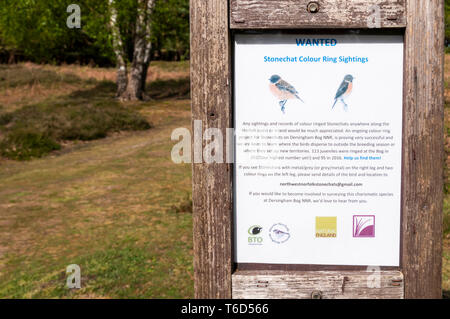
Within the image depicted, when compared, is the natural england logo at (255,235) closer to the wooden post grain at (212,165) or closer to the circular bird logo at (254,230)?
the circular bird logo at (254,230)

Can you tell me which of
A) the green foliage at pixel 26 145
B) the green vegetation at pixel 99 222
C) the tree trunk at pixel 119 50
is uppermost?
the tree trunk at pixel 119 50

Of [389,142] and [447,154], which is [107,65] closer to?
[447,154]

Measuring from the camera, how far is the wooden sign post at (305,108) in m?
2.42

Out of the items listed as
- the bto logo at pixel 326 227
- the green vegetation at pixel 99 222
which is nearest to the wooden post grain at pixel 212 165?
the bto logo at pixel 326 227

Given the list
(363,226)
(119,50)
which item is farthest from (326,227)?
(119,50)

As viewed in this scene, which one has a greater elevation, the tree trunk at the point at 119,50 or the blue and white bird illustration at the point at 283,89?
the tree trunk at the point at 119,50

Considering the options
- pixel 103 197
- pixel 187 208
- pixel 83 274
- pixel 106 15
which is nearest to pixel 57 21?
pixel 106 15

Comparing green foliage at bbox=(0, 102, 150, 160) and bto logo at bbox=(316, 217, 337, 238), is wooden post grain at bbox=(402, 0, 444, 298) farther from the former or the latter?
green foliage at bbox=(0, 102, 150, 160)

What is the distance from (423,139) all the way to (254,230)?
0.92 metres

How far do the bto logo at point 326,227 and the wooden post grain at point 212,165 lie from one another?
17.2 inches

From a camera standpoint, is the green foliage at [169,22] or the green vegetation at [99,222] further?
the green foliage at [169,22]

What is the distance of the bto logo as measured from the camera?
8.39ft

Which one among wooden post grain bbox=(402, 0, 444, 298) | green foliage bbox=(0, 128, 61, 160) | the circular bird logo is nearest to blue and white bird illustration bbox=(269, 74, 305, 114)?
wooden post grain bbox=(402, 0, 444, 298)

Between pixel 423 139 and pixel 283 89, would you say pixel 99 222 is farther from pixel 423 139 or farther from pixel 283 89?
pixel 423 139
